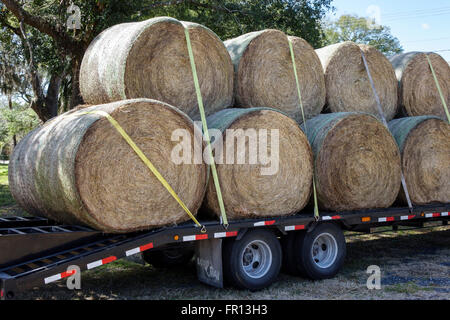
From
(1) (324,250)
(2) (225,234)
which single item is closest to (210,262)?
(2) (225,234)

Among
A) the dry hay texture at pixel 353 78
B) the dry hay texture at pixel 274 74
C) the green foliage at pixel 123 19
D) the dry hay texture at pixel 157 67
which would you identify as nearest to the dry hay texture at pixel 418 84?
the dry hay texture at pixel 353 78

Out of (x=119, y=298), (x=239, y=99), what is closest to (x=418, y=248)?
(x=239, y=99)

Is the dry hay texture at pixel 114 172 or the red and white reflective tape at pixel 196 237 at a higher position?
the dry hay texture at pixel 114 172

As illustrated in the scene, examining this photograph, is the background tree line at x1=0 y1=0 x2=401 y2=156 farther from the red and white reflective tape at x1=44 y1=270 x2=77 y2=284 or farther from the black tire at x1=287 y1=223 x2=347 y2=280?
the red and white reflective tape at x1=44 y1=270 x2=77 y2=284

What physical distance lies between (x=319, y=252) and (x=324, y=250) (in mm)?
120

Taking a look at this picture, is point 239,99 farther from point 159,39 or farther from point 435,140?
point 435,140

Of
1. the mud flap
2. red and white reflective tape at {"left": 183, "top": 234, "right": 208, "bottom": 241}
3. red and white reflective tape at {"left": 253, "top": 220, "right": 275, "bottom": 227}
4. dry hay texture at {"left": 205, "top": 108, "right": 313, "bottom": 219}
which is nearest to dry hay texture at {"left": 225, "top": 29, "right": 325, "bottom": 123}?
dry hay texture at {"left": 205, "top": 108, "right": 313, "bottom": 219}

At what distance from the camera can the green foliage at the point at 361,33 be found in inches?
1953

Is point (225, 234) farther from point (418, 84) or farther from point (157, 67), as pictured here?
point (418, 84)

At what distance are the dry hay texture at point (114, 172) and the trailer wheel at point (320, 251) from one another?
181 cm

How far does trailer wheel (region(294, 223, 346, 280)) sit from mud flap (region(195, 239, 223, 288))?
136 centimetres

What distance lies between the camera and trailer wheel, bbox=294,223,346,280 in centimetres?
758

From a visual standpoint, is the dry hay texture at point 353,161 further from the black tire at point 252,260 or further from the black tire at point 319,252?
the black tire at point 252,260

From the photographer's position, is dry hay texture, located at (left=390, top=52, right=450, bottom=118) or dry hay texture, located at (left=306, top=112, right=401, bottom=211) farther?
dry hay texture, located at (left=390, top=52, right=450, bottom=118)
